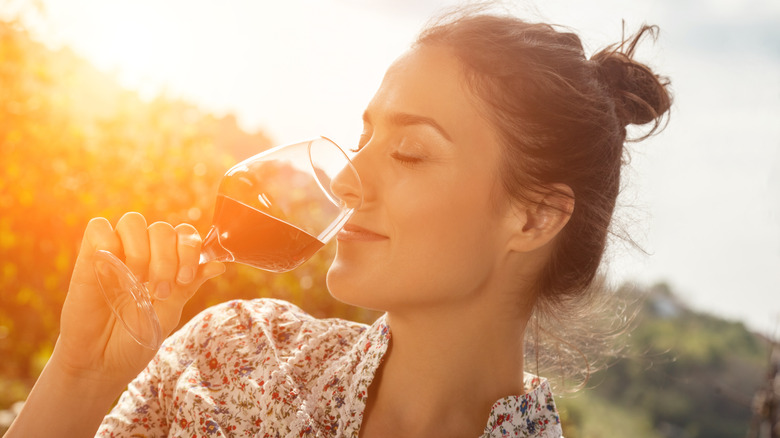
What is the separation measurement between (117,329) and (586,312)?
156 centimetres

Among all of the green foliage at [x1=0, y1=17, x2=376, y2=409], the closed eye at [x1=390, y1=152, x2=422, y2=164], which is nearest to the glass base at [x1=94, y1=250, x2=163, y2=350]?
the closed eye at [x1=390, y1=152, x2=422, y2=164]

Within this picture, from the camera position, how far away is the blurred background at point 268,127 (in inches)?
110

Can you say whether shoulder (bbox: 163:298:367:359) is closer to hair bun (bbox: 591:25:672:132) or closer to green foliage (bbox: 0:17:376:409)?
hair bun (bbox: 591:25:672:132)

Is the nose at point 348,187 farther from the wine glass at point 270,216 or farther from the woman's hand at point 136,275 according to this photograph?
the woman's hand at point 136,275

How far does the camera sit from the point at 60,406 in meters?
1.48

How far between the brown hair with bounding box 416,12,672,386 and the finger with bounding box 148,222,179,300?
0.89 m

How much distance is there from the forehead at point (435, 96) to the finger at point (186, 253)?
616 mm

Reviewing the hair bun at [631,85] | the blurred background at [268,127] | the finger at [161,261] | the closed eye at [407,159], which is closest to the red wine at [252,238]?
the finger at [161,261]

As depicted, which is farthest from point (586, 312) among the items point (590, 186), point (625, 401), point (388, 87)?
point (625, 401)

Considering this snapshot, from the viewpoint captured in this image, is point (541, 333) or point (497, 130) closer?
point (497, 130)

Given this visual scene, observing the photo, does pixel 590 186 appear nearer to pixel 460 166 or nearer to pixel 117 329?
pixel 460 166

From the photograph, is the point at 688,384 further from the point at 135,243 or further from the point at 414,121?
the point at 135,243

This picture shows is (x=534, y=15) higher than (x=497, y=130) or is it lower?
higher

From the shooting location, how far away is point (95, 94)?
427 centimetres
